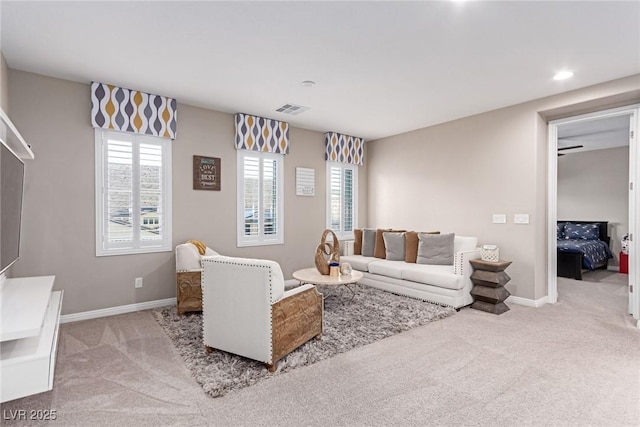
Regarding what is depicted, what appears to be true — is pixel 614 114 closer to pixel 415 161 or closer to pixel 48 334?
pixel 415 161

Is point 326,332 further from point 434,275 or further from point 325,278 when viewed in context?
point 434,275

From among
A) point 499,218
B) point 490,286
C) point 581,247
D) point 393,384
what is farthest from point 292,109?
point 581,247

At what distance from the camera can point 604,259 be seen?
683 cm

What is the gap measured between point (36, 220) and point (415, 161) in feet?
17.6

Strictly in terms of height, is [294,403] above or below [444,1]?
below

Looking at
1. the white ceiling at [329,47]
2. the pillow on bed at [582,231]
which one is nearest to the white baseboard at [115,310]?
the white ceiling at [329,47]

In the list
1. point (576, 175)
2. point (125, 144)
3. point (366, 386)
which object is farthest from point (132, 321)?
point (576, 175)

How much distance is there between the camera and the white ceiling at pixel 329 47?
247 cm

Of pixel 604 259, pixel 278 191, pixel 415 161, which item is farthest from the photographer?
pixel 604 259

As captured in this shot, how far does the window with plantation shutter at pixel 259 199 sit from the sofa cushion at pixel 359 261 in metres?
1.18

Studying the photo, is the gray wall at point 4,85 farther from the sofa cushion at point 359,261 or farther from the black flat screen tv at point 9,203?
the sofa cushion at point 359,261

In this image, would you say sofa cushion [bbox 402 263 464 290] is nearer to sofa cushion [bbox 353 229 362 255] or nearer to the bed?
sofa cushion [bbox 353 229 362 255]

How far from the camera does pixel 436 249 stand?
490cm

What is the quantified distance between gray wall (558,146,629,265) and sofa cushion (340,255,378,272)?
18.1 feet
